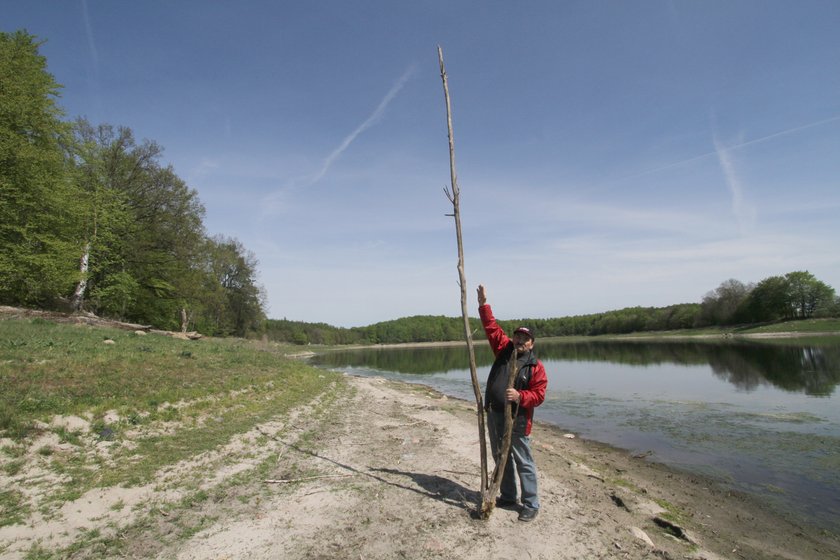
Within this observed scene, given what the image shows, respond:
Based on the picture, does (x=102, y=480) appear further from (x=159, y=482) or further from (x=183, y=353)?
(x=183, y=353)

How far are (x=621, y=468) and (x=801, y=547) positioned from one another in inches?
169

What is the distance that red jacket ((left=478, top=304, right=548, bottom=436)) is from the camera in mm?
5777

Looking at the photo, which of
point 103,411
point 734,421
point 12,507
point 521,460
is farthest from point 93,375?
point 734,421

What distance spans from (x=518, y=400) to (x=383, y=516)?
2.69 meters

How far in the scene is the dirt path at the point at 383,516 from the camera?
516 cm

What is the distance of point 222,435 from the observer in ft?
31.9

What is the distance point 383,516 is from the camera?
6.08 m

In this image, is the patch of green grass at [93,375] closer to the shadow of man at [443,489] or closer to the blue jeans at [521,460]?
the shadow of man at [443,489]

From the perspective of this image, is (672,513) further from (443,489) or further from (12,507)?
(12,507)

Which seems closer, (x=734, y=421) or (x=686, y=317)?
(x=734, y=421)

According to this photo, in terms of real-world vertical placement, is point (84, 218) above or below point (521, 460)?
above

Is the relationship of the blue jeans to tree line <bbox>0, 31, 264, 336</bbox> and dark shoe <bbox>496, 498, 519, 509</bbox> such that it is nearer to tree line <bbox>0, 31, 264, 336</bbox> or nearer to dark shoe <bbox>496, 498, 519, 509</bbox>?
dark shoe <bbox>496, 498, 519, 509</bbox>

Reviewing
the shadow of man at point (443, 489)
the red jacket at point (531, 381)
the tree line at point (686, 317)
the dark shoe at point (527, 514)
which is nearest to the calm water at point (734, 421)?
the dark shoe at point (527, 514)

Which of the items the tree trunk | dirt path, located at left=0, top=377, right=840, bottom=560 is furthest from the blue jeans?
the tree trunk
